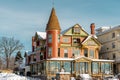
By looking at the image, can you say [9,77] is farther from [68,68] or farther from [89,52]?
[89,52]

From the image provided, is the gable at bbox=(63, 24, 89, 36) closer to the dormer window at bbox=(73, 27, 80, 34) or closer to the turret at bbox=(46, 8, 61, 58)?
the dormer window at bbox=(73, 27, 80, 34)

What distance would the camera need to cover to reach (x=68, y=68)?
59531mm

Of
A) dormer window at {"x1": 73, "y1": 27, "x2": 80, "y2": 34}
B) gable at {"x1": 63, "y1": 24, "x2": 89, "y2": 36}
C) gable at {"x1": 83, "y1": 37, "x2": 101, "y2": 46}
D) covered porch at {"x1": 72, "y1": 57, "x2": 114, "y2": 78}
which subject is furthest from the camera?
dormer window at {"x1": 73, "y1": 27, "x2": 80, "y2": 34}

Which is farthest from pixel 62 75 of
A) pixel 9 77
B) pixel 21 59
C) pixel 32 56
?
pixel 21 59

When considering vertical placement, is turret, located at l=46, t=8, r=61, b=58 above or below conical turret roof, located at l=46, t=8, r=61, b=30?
below

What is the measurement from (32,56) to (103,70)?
62.0 feet

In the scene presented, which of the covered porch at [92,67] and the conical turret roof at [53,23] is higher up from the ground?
the conical turret roof at [53,23]

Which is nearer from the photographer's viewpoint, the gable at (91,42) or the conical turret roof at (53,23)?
the conical turret roof at (53,23)

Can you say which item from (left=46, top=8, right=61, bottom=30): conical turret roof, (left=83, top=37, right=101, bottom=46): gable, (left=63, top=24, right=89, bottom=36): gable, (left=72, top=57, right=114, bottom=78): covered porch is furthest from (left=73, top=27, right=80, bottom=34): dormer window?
(left=72, top=57, right=114, bottom=78): covered porch

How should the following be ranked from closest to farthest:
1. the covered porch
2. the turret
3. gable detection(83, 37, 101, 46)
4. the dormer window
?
1. the covered porch
2. the turret
3. gable detection(83, 37, 101, 46)
4. the dormer window

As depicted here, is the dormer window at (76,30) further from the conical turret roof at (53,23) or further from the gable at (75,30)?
the conical turret roof at (53,23)

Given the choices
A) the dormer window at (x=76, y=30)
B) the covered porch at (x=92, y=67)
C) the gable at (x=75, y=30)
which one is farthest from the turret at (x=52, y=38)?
the covered porch at (x=92, y=67)

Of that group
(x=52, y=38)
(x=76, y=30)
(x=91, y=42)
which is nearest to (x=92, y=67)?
(x=91, y=42)

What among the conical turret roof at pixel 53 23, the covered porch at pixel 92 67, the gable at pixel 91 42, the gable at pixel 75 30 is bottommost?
the covered porch at pixel 92 67
